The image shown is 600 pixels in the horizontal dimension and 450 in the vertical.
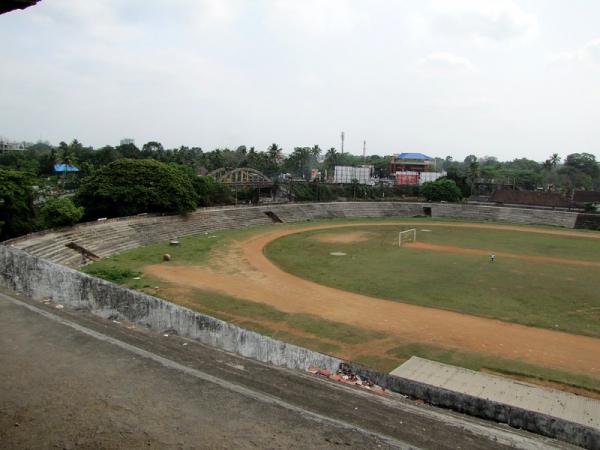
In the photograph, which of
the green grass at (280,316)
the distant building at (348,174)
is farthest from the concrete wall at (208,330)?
the distant building at (348,174)

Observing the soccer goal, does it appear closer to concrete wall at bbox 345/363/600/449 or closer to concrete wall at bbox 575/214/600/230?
concrete wall at bbox 575/214/600/230

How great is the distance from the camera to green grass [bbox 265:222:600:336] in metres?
22.2

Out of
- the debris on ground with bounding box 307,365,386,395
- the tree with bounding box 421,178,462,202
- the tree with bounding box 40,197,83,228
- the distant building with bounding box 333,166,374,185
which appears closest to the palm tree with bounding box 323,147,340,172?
the distant building with bounding box 333,166,374,185

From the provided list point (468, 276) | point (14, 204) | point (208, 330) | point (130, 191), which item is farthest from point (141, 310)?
point (130, 191)

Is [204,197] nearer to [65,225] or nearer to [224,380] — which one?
[65,225]

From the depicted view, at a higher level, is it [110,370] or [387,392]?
[110,370]

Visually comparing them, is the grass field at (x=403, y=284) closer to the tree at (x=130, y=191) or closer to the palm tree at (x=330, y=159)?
the tree at (x=130, y=191)

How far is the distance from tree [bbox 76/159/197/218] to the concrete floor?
32.7 meters

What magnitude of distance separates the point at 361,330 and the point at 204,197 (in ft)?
128

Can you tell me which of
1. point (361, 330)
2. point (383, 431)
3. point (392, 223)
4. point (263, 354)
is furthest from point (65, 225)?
point (392, 223)

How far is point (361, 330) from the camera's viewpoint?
18.6 m

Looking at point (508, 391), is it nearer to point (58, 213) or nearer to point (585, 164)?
point (58, 213)

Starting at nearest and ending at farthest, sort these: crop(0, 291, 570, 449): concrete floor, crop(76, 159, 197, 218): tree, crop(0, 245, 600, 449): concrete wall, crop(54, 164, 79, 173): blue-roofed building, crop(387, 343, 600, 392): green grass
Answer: crop(0, 291, 570, 449): concrete floor
crop(0, 245, 600, 449): concrete wall
crop(387, 343, 600, 392): green grass
crop(76, 159, 197, 218): tree
crop(54, 164, 79, 173): blue-roofed building

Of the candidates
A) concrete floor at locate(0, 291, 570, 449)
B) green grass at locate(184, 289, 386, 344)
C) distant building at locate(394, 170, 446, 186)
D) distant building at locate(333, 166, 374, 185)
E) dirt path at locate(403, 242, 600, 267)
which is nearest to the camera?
concrete floor at locate(0, 291, 570, 449)
